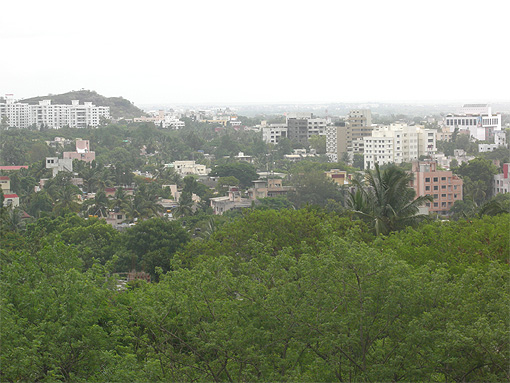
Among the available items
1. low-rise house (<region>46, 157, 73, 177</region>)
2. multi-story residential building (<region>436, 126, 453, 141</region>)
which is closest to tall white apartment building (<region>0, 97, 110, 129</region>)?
multi-story residential building (<region>436, 126, 453, 141</region>)

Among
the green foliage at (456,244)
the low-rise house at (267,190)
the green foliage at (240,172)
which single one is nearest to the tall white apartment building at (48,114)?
the green foliage at (240,172)

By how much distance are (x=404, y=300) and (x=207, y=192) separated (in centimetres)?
2994

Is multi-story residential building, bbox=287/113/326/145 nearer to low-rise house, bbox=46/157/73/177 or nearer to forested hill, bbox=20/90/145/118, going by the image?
low-rise house, bbox=46/157/73/177

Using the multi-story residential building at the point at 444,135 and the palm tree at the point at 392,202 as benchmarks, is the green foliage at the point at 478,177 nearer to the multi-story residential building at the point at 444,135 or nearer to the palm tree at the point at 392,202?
the palm tree at the point at 392,202

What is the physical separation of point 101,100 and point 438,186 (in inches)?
3883

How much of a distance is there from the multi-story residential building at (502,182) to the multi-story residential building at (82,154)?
24.9m

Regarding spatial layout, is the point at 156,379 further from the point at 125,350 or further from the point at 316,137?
the point at 316,137

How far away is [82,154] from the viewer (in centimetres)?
5181

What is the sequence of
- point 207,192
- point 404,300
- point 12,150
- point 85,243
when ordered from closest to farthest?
point 404,300 → point 85,243 → point 207,192 → point 12,150

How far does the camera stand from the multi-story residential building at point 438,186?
110 feet

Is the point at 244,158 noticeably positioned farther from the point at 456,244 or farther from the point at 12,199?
the point at 456,244

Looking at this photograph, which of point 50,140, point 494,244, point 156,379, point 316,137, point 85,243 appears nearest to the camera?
point 156,379

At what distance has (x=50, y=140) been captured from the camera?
63.4 m

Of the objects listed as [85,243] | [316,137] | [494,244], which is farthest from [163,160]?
[494,244]
